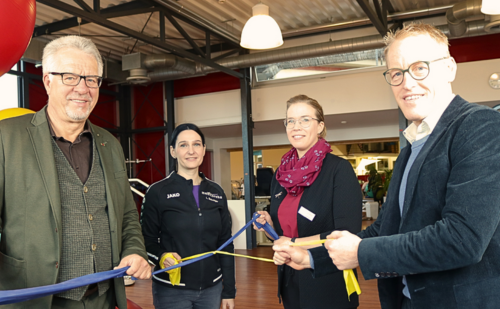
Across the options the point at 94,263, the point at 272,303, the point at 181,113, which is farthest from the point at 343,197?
the point at 181,113

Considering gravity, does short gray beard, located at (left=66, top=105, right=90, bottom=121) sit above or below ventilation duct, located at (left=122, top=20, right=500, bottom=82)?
below

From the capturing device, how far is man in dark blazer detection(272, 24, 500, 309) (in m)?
1.16

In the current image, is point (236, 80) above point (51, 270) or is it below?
above

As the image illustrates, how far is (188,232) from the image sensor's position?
8.55ft

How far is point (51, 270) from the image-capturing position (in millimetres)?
1646

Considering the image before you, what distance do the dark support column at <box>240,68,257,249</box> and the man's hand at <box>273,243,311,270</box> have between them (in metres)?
7.07

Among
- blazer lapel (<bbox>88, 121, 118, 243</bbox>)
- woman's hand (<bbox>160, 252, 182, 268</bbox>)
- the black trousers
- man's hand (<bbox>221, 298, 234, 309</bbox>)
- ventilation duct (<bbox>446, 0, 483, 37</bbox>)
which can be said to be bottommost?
man's hand (<bbox>221, 298, 234, 309</bbox>)

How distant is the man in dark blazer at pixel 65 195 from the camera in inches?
64.5

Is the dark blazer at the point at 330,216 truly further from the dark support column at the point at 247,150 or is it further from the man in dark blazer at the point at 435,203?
the dark support column at the point at 247,150

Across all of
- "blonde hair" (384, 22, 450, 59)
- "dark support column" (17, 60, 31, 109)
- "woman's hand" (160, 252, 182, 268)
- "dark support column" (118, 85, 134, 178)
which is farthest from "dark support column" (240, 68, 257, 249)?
"blonde hair" (384, 22, 450, 59)

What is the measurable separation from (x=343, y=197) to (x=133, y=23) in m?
7.18

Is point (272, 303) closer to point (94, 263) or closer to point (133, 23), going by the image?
point (94, 263)

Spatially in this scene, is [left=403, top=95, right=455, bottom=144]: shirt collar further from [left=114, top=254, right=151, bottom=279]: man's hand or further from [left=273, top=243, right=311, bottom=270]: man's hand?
[left=114, top=254, right=151, bottom=279]: man's hand

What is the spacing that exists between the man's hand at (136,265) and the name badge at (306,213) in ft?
2.79
